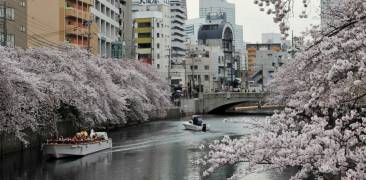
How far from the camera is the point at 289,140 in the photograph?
661cm

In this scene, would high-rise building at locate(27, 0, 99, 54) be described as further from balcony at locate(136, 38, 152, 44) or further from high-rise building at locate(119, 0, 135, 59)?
balcony at locate(136, 38, 152, 44)

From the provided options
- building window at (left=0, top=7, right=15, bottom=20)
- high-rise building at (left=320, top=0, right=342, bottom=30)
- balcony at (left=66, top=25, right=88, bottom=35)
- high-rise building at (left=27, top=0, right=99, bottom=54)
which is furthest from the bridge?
high-rise building at (left=320, top=0, right=342, bottom=30)

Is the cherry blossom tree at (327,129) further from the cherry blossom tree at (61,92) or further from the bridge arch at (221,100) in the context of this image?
the bridge arch at (221,100)

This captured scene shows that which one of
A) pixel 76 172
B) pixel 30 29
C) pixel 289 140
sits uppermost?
pixel 30 29

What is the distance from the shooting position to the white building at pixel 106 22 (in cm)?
6182

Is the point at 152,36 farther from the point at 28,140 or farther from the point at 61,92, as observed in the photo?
the point at 28,140

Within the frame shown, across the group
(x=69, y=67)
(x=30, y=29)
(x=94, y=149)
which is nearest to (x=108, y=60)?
(x=30, y=29)

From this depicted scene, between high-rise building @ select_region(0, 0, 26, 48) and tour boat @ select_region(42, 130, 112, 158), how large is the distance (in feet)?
40.9

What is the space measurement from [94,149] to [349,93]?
75.3ft

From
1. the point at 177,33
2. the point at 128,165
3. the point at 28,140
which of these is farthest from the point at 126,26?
the point at 128,165

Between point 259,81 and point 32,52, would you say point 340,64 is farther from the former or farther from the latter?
Result: point 259,81

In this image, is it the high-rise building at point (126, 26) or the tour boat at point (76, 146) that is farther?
the high-rise building at point (126, 26)

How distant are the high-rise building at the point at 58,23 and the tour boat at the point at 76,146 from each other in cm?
1674

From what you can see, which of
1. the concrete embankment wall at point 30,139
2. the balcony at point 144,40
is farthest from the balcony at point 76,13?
the balcony at point 144,40
